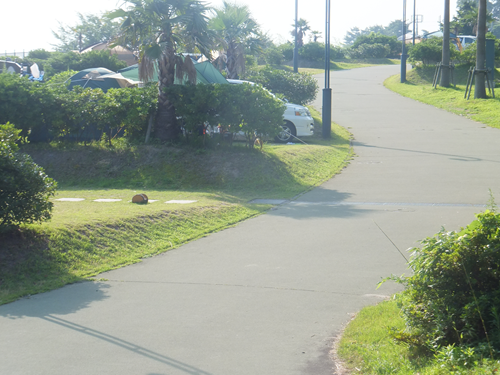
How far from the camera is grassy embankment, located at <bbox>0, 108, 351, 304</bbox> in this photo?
7.04m

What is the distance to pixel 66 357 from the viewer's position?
4555 mm

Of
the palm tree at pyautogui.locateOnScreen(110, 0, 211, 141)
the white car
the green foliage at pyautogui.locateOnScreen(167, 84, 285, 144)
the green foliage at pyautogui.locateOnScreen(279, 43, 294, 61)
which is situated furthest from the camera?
the green foliage at pyautogui.locateOnScreen(279, 43, 294, 61)

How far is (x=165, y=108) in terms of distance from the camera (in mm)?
15398

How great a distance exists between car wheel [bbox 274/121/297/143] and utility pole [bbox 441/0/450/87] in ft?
51.5

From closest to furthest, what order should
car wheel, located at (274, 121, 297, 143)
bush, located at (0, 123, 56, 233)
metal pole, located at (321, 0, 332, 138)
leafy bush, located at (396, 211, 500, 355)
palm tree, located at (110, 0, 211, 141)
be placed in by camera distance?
leafy bush, located at (396, 211, 500, 355)
bush, located at (0, 123, 56, 233)
palm tree, located at (110, 0, 211, 141)
car wheel, located at (274, 121, 297, 143)
metal pole, located at (321, 0, 332, 138)

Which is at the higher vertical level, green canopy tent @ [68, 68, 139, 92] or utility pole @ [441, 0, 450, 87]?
utility pole @ [441, 0, 450, 87]

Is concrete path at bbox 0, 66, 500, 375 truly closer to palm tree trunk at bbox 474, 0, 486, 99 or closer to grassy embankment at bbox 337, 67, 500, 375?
grassy embankment at bbox 337, 67, 500, 375

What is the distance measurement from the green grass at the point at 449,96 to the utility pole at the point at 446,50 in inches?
26.9

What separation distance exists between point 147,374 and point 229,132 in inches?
448

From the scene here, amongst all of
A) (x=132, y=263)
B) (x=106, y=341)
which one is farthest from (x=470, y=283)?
(x=132, y=263)

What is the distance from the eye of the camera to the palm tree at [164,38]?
Result: 1495cm

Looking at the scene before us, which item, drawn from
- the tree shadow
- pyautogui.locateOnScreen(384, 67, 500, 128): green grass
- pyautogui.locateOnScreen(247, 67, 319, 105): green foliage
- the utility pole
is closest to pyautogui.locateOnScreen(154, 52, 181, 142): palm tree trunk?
pyautogui.locateOnScreen(247, 67, 319, 105): green foliage

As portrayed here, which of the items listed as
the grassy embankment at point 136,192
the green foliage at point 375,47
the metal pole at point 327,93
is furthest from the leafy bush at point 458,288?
the green foliage at point 375,47

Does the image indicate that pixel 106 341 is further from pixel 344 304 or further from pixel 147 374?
pixel 344 304
